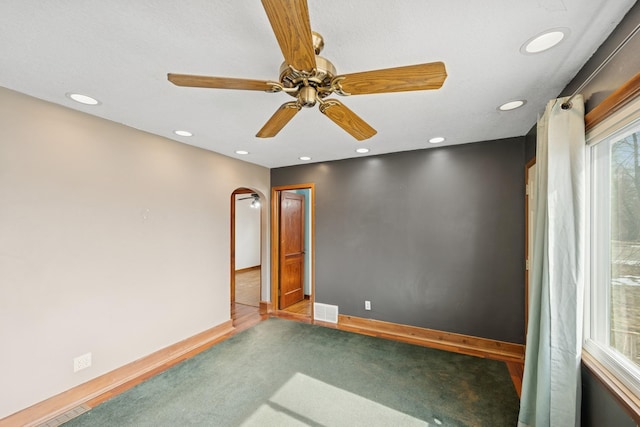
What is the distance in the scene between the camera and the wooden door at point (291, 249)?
4406 millimetres

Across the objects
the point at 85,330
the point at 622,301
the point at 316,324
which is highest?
the point at 622,301

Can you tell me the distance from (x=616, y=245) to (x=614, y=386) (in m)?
0.70

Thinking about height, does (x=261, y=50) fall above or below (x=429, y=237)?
above

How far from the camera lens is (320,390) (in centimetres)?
229

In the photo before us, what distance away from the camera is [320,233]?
13.0ft

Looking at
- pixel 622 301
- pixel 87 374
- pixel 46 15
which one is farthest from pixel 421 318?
pixel 46 15

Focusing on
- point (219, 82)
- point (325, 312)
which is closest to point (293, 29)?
point (219, 82)

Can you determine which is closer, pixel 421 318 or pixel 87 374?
pixel 87 374

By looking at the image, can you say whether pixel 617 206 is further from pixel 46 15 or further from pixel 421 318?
pixel 46 15

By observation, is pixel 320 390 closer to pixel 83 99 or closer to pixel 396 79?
pixel 396 79

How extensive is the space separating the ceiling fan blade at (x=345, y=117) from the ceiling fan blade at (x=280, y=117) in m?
0.16

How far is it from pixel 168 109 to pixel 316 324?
10.4 feet

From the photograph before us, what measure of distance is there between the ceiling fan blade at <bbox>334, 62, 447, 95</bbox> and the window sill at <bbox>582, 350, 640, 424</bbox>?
159 cm

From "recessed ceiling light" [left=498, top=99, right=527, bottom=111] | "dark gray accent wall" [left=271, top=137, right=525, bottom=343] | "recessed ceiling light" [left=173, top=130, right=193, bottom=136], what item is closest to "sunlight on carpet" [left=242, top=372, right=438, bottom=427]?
"dark gray accent wall" [left=271, top=137, right=525, bottom=343]
